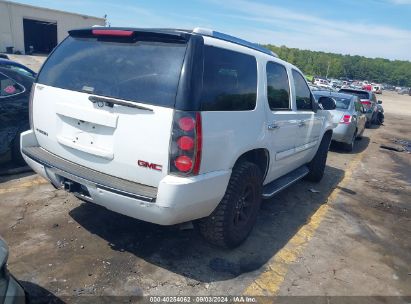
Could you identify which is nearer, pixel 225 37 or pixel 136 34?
pixel 136 34

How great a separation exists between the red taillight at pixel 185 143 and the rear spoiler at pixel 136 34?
2.14ft

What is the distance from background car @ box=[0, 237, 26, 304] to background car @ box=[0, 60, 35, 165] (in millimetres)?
3712

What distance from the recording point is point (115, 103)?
2.96 meters

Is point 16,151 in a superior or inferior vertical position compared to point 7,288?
inferior

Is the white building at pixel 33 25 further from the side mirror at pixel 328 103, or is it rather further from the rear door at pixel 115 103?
the rear door at pixel 115 103

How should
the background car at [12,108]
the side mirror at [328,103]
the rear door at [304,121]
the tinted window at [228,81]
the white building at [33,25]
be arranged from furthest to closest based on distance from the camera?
1. the white building at [33,25]
2. the side mirror at [328,103]
3. the background car at [12,108]
4. the rear door at [304,121]
5. the tinted window at [228,81]

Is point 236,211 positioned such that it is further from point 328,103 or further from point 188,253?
point 328,103

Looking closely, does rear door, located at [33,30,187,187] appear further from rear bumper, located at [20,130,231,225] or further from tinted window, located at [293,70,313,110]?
tinted window, located at [293,70,313,110]

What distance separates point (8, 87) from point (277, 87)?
13.0 ft

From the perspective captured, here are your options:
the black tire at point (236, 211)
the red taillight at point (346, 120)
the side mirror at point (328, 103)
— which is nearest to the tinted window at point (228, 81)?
the black tire at point (236, 211)

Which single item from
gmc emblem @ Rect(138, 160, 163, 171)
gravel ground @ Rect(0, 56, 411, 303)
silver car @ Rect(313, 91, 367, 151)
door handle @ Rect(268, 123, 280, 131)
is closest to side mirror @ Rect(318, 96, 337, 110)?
gravel ground @ Rect(0, 56, 411, 303)

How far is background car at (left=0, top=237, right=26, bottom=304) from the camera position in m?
1.92

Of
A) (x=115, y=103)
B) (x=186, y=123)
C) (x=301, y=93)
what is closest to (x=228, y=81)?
(x=186, y=123)

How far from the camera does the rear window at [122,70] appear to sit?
2.87 metres
